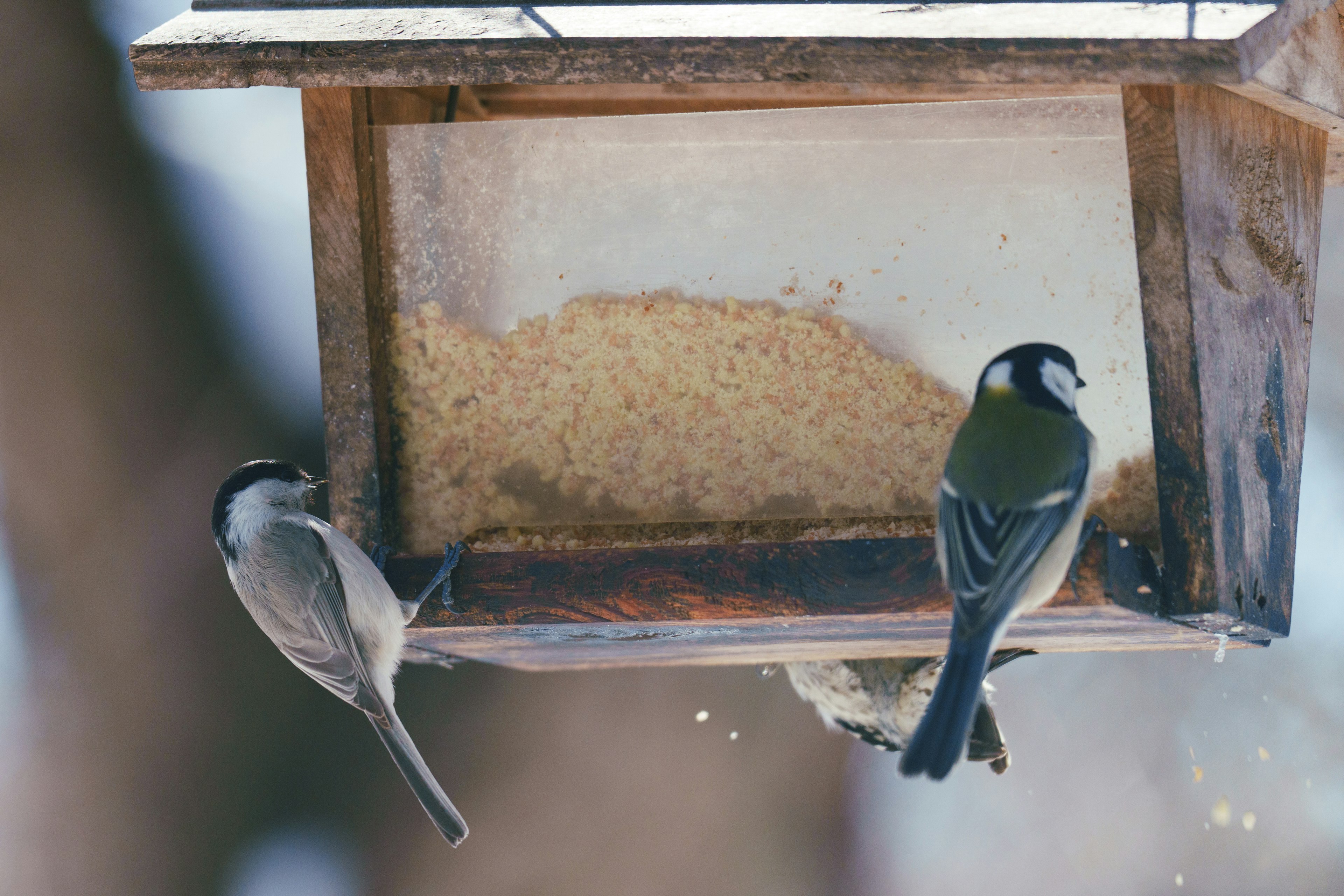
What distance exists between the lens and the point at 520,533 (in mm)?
1539

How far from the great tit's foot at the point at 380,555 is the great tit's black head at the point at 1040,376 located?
919 mm

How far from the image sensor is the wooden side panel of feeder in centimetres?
124

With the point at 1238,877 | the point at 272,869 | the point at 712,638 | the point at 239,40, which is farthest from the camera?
the point at 1238,877

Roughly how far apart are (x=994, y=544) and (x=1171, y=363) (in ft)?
1.25

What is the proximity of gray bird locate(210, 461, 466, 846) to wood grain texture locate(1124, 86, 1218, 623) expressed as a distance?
3.67 ft

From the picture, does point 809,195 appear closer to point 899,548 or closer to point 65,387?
point 899,548

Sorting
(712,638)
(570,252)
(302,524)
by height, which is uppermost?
(570,252)

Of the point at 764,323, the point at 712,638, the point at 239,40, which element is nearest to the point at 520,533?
the point at 712,638

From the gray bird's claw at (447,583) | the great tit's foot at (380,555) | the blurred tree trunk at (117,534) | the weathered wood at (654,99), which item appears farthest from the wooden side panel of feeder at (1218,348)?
the blurred tree trunk at (117,534)

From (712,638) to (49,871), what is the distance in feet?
6.93

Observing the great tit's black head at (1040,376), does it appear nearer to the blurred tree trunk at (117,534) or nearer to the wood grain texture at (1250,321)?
the wood grain texture at (1250,321)

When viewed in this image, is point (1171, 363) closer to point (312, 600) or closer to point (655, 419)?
point (655, 419)

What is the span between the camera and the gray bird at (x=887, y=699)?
175 centimetres

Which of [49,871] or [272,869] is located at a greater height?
[49,871]
